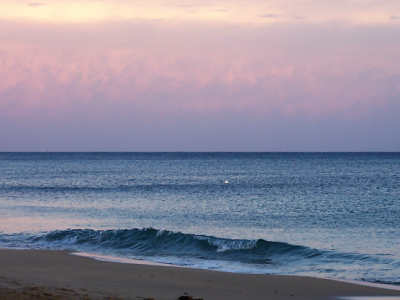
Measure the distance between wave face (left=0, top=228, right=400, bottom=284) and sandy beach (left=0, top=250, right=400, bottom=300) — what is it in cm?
208

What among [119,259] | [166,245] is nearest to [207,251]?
[166,245]

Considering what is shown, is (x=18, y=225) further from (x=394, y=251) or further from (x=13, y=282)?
(x=394, y=251)

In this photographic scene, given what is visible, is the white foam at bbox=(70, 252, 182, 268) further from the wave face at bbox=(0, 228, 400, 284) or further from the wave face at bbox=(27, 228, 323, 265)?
the wave face at bbox=(27, 228, 323, 265)

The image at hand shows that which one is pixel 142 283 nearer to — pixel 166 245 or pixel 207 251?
pixel 207 251

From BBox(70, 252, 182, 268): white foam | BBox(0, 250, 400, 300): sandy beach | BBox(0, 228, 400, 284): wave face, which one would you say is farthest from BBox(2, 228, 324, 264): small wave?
BBox(0, 250, 400, 300): sandy beach

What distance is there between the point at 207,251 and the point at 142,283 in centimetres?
757

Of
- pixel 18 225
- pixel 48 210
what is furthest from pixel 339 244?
pixel 48 210

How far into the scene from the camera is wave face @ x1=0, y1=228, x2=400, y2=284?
1800cm

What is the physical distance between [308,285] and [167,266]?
5404mm

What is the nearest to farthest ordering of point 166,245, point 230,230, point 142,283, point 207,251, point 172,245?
point 142,283 → point 207,251 → point 172,245 → point 166,245 → point 230,230

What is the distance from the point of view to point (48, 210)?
34562 millimetres

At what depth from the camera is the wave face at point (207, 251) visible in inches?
709

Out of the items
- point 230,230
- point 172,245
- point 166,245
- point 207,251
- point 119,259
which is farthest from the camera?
point 230,230

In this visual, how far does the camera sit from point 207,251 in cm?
2111
